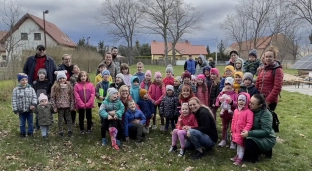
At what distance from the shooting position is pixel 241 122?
5.40 metres

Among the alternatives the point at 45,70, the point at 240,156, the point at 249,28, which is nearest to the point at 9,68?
the point at 45,70

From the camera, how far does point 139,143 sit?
6609mm

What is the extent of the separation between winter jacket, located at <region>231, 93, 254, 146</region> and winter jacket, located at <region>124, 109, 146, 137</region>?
7.65 ft

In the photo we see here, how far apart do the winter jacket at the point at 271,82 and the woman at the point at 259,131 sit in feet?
1.43

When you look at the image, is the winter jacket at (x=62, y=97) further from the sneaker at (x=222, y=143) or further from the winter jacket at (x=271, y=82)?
the winter jacket at (x=271, y=82)

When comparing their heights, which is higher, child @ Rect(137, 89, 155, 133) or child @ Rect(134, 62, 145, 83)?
child @ Rect(134, 62, 145, 83)

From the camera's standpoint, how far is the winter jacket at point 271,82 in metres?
5.52

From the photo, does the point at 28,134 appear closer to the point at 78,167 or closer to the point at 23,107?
the point at 23,107

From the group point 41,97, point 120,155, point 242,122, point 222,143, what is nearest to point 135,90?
point 120,155

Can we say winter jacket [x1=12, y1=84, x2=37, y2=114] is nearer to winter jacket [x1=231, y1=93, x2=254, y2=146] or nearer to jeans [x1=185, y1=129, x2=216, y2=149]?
jeans [x1=185, y1=129, x2=216, y2=149]

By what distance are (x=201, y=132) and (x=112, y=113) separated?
6.86 feet

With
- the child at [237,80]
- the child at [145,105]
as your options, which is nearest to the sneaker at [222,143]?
the child at [237,80]

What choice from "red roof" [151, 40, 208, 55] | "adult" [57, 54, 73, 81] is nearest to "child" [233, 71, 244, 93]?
"adult" [57, 54, 73, 81]

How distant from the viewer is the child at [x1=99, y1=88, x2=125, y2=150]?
634cm
